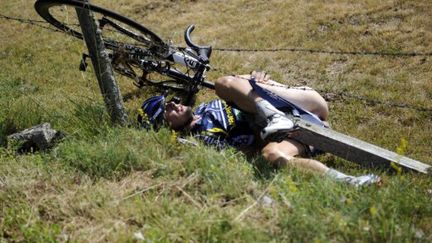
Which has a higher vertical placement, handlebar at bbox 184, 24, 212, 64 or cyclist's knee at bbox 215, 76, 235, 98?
handlebar at bbox 184, 24, 212, 64

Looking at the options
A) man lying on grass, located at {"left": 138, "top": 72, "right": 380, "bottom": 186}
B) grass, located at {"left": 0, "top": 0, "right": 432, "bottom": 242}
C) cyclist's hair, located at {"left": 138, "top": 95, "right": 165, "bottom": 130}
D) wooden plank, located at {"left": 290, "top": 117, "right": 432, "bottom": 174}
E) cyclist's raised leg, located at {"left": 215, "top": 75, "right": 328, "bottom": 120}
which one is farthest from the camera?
cyclist's hair, located at {"left": 138, "top": 95, "right": 165, "bottom": 130}

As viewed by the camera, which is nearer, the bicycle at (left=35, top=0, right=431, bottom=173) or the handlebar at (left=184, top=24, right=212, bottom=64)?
the bicycle at (left=35, top=0, right=431, bottom=173)

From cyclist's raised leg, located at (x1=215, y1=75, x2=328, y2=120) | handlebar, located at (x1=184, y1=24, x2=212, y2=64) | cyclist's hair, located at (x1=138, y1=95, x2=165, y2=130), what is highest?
handlebar, located at (x1=184, y1=24, x2=212, y2=64)

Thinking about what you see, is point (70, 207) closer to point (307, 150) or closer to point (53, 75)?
point (307, 150)

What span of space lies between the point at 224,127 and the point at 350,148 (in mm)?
1239

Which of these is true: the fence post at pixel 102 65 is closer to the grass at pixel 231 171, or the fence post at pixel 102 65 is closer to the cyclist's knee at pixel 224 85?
the grass at pixel 231 171

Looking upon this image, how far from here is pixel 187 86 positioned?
5.83m

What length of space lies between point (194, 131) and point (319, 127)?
1.25 m

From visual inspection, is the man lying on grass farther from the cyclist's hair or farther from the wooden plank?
the wooden plank

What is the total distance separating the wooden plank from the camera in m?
3.57

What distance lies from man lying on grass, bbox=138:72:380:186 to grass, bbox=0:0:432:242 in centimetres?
32

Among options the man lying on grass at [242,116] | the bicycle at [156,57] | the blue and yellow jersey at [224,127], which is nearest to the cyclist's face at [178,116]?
the man lying on grass at [242,116]

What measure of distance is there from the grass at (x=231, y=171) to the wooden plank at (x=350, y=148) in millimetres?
97

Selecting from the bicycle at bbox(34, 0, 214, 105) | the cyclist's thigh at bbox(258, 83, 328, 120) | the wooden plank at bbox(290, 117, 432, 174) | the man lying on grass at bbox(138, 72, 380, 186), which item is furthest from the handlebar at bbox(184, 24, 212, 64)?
the wooden plank at bbox(290, 117, 432, 174)
